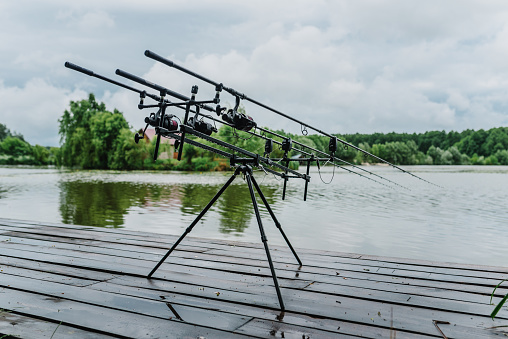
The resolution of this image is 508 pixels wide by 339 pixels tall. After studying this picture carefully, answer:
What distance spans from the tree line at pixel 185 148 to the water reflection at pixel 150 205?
26.1 feet

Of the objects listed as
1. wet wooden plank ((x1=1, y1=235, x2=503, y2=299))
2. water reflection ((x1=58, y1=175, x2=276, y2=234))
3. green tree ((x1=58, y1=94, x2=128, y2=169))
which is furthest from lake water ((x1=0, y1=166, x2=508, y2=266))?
green tree ((x1=58, y1=94, x2=128, y2=169))

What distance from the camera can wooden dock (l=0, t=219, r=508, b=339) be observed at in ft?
7.93

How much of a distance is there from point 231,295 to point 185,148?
3865 centimetres

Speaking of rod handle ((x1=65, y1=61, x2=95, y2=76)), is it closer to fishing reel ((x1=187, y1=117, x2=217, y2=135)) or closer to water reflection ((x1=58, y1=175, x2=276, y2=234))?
fishing reel ((x1=187, y1=117, x2=217, y2=135))

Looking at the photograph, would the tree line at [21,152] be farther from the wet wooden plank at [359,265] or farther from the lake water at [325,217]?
the wet wooden plank at [359,265]

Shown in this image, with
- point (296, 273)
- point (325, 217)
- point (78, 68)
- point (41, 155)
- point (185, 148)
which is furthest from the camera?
point (41, 155)

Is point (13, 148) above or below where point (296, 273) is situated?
above

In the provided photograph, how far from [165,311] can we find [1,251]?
8.32 ft

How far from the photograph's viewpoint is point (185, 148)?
41.0 metres

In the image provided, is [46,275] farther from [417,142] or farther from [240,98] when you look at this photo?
[417,142]

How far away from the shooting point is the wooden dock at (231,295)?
242 centimetres

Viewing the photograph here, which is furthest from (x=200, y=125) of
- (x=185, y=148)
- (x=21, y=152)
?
(x=21, y=152)

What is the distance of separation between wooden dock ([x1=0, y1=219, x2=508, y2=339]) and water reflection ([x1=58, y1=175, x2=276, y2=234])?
6.63 m

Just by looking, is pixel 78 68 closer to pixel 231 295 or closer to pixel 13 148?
pixel 231 295
